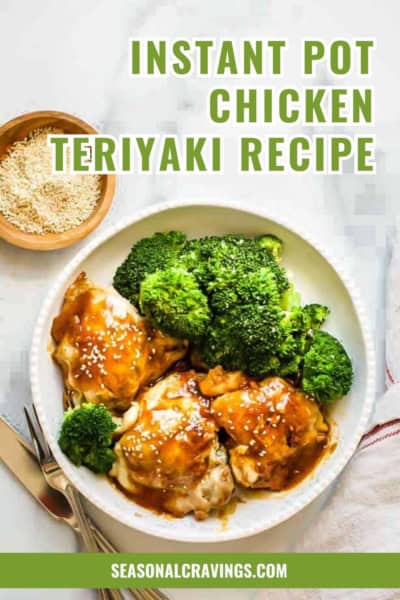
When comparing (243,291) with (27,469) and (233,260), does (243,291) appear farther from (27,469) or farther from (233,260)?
(27,469)

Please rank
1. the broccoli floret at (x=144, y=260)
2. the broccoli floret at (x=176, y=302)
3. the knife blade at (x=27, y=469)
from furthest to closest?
the knife blade at (x=27, y=469)
the broccoli floret at (x=144, y=260)
the broccoli floret at (x=176, y=302)

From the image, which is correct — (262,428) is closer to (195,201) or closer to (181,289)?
(181,289)

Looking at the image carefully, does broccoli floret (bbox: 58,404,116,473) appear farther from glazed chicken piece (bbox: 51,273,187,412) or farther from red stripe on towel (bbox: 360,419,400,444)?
red stripe on towel (bbox: 360,419,400,444)

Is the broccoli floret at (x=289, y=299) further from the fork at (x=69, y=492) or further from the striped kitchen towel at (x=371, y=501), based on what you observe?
the fork at (x=69, y=492)

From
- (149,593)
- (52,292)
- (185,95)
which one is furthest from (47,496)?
(185,95)

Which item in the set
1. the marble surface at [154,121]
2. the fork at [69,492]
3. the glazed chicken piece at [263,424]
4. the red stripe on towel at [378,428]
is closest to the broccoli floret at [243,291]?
the glazed chicken piece at [263,424]

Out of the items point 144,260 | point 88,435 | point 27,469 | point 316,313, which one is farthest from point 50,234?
point 316,313

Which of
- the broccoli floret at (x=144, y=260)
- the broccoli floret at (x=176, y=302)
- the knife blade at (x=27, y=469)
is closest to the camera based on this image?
the broccoli floret at (x=176, y=302)
